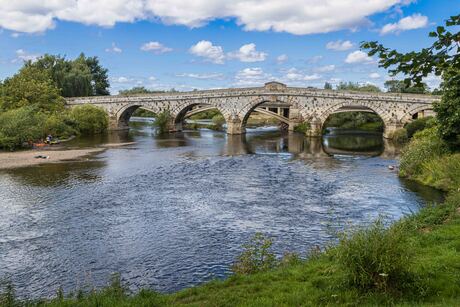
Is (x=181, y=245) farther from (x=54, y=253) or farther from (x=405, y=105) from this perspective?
(x=405, y=105)

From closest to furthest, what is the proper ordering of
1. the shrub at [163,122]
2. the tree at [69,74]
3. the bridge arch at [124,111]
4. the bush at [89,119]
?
the bush at [89,119], the shrub at [163,122], the bridge arch at [124,111], the tree at [69,74]

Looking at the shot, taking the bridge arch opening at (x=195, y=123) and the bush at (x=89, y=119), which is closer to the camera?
the bush at (x=89, y=119)

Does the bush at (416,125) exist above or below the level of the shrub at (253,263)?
above

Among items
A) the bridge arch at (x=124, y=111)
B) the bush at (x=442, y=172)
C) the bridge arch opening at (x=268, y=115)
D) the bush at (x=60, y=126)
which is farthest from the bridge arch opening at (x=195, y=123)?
the bush at (x=442, y=172)

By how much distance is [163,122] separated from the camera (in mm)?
69625

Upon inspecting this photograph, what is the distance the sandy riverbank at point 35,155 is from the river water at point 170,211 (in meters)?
2.56

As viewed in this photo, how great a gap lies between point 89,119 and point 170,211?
159 feet

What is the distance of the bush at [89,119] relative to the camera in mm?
65500

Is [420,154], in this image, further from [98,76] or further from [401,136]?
[98,76]

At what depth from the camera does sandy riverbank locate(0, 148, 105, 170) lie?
Answer: 36978 millimetres

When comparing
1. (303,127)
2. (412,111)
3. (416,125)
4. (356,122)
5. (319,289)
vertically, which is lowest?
(319,289)

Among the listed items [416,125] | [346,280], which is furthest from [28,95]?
[346,280]

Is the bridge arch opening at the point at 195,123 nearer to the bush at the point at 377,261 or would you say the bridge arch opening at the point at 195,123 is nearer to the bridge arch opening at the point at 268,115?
the bridge arch opening at the point at 268,115

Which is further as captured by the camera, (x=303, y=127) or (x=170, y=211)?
(x=303, y=127)
